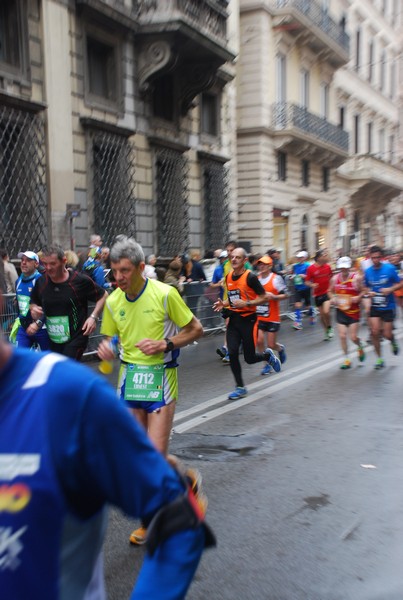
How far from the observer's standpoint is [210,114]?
70.1 feet

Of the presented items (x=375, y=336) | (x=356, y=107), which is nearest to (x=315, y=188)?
(x=356, y=107)

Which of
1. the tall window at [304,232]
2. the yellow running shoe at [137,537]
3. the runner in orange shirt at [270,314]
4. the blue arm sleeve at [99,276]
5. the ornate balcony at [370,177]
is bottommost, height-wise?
the yellow running shoe at [137,537]

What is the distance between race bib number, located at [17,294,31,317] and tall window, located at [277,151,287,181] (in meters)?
19.8

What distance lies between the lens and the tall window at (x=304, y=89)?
27.6 meters

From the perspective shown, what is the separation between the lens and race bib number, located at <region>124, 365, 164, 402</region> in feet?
13.5

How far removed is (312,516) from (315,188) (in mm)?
25914

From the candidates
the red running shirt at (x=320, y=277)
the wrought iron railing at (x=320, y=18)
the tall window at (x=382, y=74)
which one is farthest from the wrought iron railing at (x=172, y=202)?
the tall window at (x=382, y=74)

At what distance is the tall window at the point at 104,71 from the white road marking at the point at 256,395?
9.28 metres

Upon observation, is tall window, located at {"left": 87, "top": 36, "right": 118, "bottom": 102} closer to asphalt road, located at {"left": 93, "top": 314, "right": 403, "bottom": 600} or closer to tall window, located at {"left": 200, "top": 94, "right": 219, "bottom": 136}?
tall window, located at {"left": 200, "top": 94, "right": 219, "bottom": 136}

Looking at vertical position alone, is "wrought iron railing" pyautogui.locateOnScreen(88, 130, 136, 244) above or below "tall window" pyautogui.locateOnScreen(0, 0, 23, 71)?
below

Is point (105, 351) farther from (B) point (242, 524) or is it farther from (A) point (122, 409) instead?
(A) point (122, 409)

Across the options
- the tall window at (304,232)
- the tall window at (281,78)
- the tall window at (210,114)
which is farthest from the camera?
the tall window at (304,232)

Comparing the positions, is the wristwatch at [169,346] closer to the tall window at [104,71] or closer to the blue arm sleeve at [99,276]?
the blue arm sleeve at [99,276]

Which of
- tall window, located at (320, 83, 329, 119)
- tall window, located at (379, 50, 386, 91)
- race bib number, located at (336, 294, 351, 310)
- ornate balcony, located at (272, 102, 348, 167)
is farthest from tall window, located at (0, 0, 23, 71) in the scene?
tall window, located at (379, 50, 386, 91)
